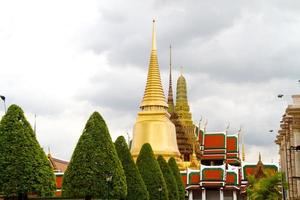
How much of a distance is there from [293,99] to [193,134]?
69037mm

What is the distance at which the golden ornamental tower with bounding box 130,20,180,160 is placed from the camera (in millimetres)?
85438

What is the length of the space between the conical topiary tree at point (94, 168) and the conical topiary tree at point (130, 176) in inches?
173

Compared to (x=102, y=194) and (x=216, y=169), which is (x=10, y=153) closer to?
(x=102, y=194)

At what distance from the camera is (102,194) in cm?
3142

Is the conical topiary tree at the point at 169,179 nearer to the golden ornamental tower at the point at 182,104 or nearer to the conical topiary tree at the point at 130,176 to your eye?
the conical topiary tree at the point at 130,176

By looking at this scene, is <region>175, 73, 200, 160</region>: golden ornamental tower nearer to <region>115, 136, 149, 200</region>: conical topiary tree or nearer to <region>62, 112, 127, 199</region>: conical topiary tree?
<region>115, 136, 149, 200</region>: conical topiary tree

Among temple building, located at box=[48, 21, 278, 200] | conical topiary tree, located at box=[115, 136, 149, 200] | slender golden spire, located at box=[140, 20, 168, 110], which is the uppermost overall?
slender golden spire, located at box=[140, 20, 168, 110]

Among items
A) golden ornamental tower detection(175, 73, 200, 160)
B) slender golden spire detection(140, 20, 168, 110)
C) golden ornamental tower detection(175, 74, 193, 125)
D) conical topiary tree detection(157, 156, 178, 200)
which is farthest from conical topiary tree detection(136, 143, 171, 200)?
golden ornamental tower detection(175, 74, 193, 125)

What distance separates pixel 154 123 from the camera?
86625 mm

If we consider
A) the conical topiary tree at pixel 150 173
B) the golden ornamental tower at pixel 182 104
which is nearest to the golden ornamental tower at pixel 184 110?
the golden ornamental tower at pixel 182 104

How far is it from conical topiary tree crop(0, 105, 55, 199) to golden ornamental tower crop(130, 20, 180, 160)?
57729 millimetres

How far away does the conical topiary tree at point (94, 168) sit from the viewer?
31125 millimetres

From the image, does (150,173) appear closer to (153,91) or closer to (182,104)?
(153,91)

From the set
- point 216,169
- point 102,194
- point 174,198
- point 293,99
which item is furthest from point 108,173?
point 216,169
